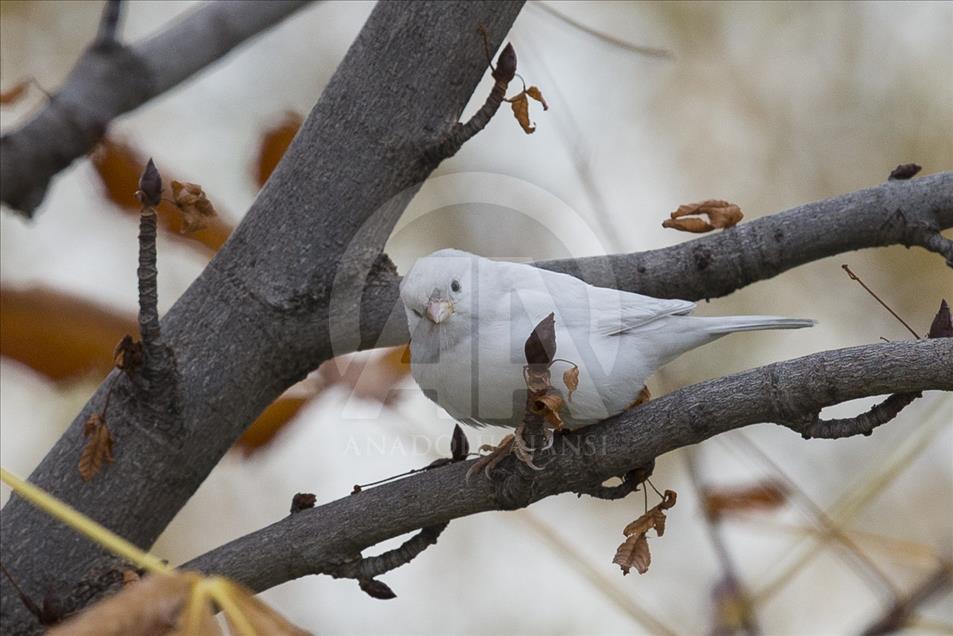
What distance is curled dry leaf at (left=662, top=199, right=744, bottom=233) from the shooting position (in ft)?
8.22

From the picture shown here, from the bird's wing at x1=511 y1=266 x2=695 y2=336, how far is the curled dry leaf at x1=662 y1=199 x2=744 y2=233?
0.19m

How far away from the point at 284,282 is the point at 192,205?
33 cm

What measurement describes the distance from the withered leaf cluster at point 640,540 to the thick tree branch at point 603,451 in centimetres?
10

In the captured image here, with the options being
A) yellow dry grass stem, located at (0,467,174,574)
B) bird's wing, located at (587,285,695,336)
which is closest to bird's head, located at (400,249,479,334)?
bird's wing, located at (587,285,695,336)

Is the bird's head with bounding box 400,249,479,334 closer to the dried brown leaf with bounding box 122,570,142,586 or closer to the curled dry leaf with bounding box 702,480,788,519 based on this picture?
the curled dry leaf with bounding box 702,480,788,519

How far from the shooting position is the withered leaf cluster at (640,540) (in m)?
2.05

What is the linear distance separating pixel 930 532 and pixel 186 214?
3.22 metres

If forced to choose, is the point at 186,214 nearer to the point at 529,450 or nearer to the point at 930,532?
the point at 529,450

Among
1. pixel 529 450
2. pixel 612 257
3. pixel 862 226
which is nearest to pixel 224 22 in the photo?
pixel 612 257

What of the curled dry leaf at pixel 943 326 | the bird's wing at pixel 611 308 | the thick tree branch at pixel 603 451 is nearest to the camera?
the thick tree branch at pixel 603 451

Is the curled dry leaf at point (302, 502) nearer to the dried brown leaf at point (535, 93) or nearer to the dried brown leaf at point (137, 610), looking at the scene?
the dried brown leaf at point (535, 93)

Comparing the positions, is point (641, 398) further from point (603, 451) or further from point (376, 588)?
point (376, 588)

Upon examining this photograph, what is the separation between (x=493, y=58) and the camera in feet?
9.00

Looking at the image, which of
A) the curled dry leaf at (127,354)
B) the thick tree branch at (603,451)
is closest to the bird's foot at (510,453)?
the thick tree branch at (603,451)
